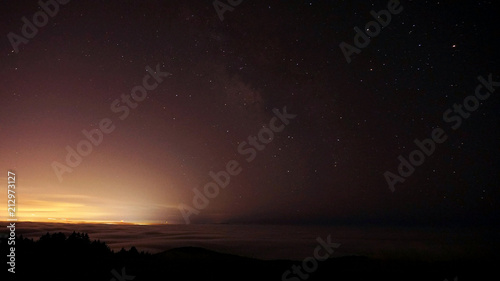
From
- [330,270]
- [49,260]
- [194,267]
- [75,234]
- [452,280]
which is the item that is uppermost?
[75,234]

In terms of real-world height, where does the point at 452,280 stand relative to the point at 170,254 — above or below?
below

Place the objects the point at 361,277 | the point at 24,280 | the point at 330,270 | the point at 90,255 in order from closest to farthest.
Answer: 1. the point at 24,280
2. the point at 90,255
3. the point at 361,277
4. the point at 330,270

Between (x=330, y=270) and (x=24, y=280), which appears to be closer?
(x=24, y=280)

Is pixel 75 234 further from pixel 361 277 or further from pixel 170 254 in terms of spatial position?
pixel 361 277

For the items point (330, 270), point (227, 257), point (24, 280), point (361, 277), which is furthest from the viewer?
point (227, 257)

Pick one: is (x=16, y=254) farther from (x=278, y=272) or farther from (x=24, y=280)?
(x=278, y=272)

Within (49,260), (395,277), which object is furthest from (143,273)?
(395,277)
